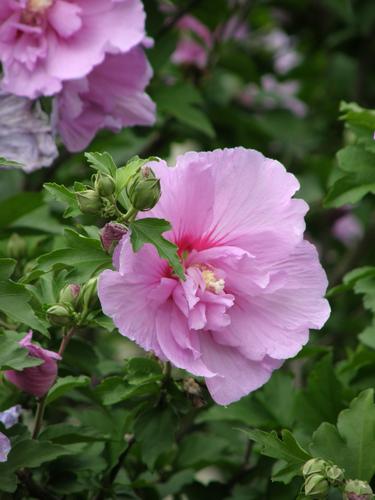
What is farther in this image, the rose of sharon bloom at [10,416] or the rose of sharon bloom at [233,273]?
the rose of sharon bloom at [10,416]

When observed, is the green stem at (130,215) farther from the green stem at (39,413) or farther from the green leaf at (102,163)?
the green stem at (39,413)

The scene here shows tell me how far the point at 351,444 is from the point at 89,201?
44 cm

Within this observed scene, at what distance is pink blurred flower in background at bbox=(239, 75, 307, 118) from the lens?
9.09 ft

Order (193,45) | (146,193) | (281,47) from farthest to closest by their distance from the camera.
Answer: (281,47)
(193,45)
(146,193)

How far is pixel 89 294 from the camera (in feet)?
4.22

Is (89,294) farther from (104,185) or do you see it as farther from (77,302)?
(104,185)

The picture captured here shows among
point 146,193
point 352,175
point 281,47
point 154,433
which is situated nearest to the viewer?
point 146,193

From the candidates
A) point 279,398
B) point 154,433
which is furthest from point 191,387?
point 279,398

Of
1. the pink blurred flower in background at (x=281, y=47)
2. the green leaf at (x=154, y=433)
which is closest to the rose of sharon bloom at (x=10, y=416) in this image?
the green leaf at (x=154, y=433)

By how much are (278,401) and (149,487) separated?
0.84ft

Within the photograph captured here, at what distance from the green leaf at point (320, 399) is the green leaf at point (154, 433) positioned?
283mm

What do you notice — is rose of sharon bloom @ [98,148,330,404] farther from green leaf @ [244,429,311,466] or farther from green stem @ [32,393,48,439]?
green stem @ [32,393,48,439]

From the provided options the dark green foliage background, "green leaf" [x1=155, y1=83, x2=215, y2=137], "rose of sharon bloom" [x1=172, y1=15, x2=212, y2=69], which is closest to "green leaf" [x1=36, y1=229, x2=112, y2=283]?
the dark green foliage background

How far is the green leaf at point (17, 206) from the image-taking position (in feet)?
5.65
